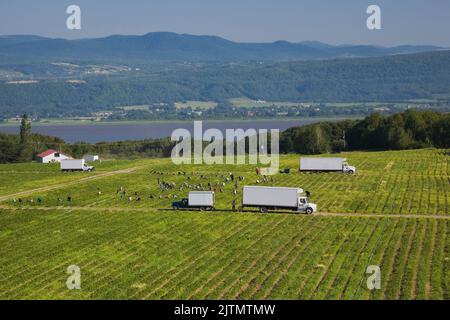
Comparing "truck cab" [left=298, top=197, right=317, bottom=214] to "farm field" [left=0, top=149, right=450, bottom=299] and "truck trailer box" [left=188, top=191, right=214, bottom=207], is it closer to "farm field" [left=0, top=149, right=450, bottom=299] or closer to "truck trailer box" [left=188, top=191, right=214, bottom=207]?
"farm field" [left=0, top=149, right=450, bottom=299]

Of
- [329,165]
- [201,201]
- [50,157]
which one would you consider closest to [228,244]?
[201,201]

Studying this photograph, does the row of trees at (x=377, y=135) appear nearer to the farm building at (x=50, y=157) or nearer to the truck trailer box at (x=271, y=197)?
the farm building at (x=50, y=157)

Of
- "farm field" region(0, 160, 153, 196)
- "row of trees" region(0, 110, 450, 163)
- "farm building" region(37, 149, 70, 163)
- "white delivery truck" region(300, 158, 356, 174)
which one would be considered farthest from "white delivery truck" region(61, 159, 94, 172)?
"row of trees" region(0, 110, 450, 163)

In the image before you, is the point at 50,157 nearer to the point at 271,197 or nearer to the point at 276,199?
the point at 271,197

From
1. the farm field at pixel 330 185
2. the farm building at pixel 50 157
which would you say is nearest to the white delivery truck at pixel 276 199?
the farm field at pixel 330 185
